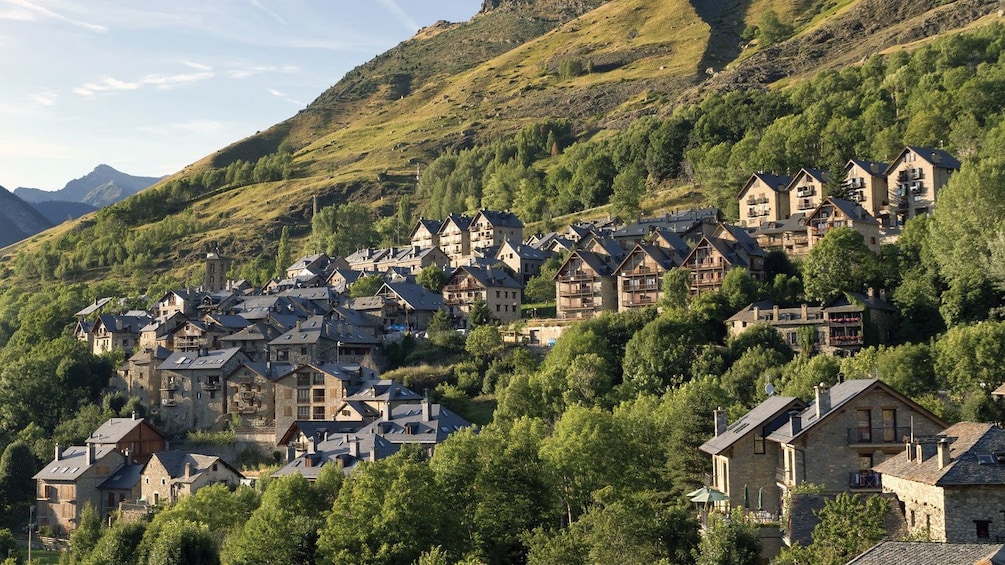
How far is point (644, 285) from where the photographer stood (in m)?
105

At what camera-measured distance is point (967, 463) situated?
4106cm

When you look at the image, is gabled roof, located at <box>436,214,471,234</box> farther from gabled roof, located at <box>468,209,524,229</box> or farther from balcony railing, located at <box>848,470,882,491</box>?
balcony railing, located at <box>848,470,882,491</box>

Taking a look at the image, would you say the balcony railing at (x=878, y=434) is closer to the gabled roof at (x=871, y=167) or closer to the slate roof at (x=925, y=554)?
the slate roof at (x=925, y=554)

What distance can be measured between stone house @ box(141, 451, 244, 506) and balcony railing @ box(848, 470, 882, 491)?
50.4 metres

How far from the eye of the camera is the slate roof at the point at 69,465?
9269 cm

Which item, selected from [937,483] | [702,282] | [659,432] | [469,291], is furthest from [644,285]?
[937,483]

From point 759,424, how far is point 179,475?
49.3 m

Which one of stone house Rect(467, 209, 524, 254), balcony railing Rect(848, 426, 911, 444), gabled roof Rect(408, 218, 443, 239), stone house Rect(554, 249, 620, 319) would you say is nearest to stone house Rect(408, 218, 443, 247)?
gabled roof Rect(408, 218, 443, 239)

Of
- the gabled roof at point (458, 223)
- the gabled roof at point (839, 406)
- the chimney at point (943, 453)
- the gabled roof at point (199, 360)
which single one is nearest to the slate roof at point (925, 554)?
the chimney at point (943, 453)

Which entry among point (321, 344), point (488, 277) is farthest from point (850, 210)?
point (321, 344)

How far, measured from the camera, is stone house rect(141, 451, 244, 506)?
85.8 m

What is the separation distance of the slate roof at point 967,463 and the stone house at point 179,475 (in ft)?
182

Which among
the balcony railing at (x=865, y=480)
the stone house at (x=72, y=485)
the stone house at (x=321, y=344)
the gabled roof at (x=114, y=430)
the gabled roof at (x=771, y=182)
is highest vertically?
the gabled roof at (x=771, y=182)

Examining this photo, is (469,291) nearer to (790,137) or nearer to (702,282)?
(702,282)
